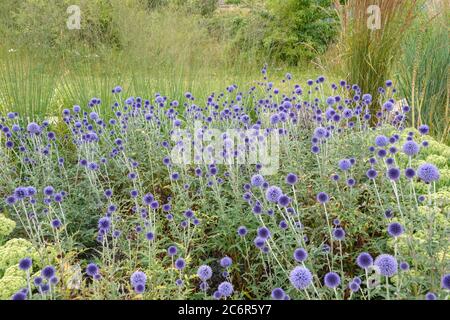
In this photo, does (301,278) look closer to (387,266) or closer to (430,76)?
(387,266)

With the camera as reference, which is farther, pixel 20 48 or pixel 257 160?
pixel 20 48

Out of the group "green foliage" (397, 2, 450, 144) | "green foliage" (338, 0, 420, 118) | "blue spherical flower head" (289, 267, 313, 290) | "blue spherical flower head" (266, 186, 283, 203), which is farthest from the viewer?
"green foliage" (338, 0, 420, 118)

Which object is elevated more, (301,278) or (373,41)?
(373,41)

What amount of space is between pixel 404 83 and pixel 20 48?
13.4 feet

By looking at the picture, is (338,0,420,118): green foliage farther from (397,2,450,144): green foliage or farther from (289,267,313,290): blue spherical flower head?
(289,267,313,290): blue spherical flower head

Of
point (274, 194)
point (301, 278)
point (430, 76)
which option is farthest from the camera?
point (430, 76)

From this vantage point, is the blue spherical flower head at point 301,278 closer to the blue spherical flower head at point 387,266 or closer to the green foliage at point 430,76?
the blue spherical flower head at point 387,266

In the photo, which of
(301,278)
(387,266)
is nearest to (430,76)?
(387,266)

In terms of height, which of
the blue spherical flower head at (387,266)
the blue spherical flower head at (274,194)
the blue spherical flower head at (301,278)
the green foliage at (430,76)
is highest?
the green foliage at (430,76)

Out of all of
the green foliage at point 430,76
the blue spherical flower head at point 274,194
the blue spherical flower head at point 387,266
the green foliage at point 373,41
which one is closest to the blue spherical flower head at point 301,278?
the blue spherical flower head at point 387,266

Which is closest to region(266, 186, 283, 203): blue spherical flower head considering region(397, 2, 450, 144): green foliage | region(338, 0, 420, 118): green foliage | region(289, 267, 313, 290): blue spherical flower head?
region(289, 267, 313, 290): blue spherical flower head
